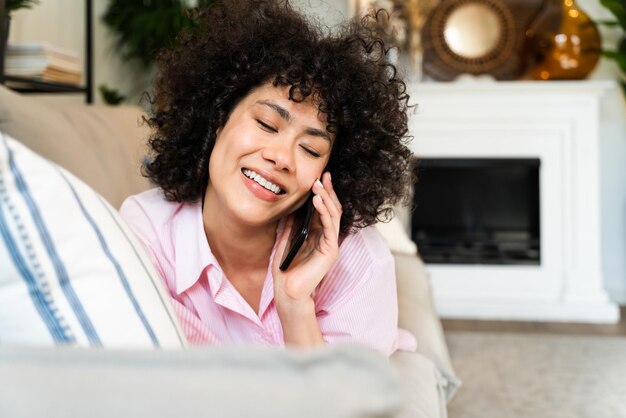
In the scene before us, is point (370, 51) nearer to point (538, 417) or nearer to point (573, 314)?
point (538, 417)

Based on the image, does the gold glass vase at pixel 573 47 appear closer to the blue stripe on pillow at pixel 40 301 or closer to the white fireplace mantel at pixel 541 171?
the white fireplace mantel at pixel 541 171

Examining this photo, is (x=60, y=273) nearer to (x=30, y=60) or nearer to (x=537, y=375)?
(x=30, y=60)

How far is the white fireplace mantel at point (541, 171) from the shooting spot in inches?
151

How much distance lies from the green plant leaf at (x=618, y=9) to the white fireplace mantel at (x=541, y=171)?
37 centimetres

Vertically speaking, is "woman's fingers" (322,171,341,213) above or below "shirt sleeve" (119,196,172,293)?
above

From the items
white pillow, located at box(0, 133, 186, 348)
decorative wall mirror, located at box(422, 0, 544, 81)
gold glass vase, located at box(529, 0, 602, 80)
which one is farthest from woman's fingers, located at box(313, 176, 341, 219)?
decorative wall mirror, located at box(422, 0, 544, 81)

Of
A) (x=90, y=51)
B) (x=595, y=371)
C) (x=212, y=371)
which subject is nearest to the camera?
(x=212, y=371)

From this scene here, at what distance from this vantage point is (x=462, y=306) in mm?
3934

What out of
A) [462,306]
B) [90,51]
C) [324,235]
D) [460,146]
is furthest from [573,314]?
[324,235]

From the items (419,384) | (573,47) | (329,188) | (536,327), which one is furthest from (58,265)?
(573,47)

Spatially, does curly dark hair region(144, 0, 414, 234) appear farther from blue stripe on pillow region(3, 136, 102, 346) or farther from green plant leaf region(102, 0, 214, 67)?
green plant leaf region(102, 0, 214, 67)

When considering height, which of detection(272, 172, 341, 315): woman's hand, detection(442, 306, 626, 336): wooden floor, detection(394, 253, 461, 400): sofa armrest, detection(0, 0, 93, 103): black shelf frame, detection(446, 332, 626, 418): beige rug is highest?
detection(0, 0, 93, 103): black shelf frame

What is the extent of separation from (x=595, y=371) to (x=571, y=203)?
1307mm

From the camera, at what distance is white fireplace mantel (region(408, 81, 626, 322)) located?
3848 mm
